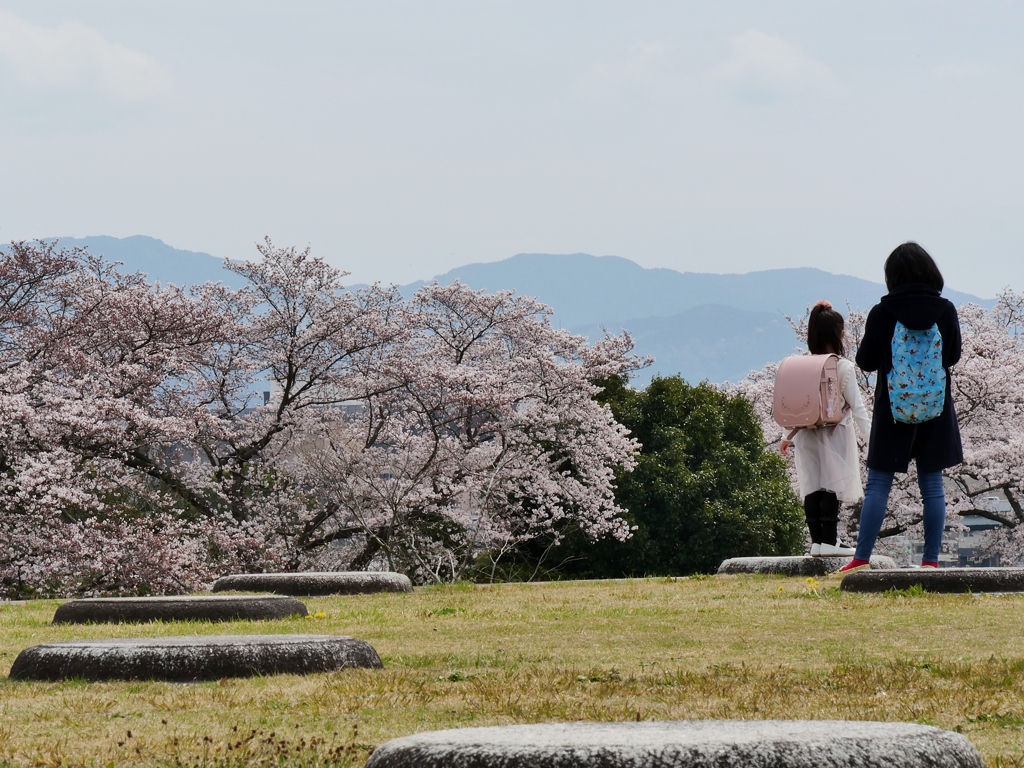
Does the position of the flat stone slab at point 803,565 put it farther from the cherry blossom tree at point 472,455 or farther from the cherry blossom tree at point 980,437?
the cherry blossom tree at point 980,437

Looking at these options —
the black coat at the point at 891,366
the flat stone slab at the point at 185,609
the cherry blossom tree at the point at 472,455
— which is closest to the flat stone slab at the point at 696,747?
the flat stone slab at the point at 185,609

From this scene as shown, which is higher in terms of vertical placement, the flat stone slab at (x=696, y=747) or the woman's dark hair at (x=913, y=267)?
the woman's dark hair at (x=913, y=267)

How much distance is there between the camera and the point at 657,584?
38.4 ft

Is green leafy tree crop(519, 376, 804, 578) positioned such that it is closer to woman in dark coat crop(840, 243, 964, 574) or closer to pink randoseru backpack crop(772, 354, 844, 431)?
pink randoseru backpack crop(772, 354, 844, 431)

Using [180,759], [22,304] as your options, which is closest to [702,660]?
[180,759]

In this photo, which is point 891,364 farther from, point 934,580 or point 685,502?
point 685,502

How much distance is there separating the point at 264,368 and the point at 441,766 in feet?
72.7

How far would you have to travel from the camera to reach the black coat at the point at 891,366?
8570mm

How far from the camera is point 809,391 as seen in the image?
376 inches

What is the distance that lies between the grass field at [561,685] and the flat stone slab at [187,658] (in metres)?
0.13

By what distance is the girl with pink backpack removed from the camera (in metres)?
9.66

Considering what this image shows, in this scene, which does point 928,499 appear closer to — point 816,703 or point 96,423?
point 816,703

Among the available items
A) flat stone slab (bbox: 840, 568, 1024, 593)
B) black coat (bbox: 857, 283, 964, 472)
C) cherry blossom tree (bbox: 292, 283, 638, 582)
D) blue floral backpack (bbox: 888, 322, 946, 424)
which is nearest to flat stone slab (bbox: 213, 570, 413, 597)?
flat stone slab (bbox: 840, 568, 1024, 593)

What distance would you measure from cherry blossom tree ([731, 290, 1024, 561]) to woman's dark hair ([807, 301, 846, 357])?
61.7ft
